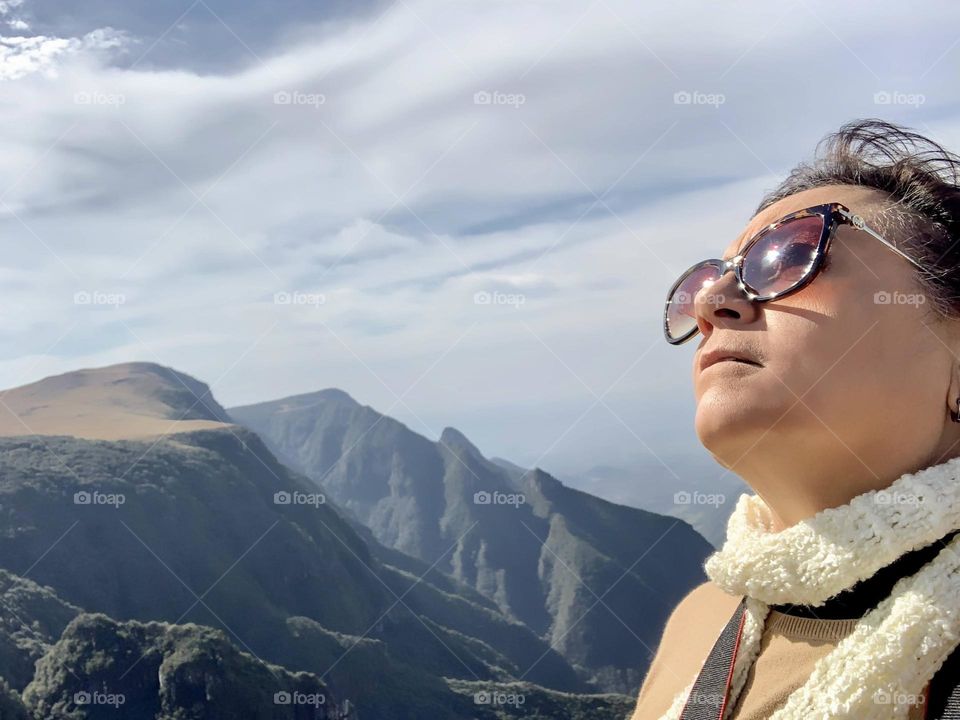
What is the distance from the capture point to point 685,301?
2457mm

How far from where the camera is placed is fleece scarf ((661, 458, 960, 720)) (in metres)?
1.57

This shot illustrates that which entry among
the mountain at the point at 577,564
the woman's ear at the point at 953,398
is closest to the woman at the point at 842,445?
the woman's ear at the point at 953,398

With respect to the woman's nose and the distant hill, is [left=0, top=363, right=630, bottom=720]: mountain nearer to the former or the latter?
the distant hill

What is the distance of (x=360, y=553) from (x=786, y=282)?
386 feet

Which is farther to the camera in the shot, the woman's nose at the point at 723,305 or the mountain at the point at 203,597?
the mountain at the point at 203,597

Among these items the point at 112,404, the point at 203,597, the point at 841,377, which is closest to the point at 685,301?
the point at 841,377

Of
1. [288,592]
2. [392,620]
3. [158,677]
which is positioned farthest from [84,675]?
[392,620]

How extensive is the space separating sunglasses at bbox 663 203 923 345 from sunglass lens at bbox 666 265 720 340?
57 mm

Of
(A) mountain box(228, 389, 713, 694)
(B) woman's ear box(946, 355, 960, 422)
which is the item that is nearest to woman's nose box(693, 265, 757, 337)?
(B) woman's ear box(946, 355, 960, 422)

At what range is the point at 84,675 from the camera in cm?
5891

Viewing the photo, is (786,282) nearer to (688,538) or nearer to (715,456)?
(715,456)

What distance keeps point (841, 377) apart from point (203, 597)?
92.1 meters

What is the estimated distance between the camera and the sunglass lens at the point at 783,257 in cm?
192

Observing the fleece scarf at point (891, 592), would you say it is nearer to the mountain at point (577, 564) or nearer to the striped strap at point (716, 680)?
the striped strap at point (716, 680)
